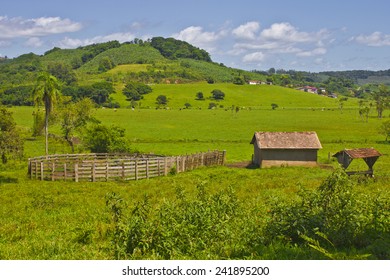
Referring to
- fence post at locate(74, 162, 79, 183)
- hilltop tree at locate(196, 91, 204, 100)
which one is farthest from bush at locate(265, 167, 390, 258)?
hilltop tree at locate(196, 91, 204, 100)

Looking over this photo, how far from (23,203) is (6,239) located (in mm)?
7623

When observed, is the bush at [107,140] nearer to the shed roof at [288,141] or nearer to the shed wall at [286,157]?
the shed roof at [288,141]

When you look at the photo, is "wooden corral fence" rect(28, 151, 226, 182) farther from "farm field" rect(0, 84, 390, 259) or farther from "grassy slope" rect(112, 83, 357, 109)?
"grassy slope" rect(112, 83, 357, 109)

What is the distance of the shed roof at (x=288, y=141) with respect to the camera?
128 ft

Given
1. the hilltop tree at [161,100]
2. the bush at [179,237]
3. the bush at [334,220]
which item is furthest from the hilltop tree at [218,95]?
the bush at [179,237]

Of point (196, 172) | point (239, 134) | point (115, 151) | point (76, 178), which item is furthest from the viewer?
point (239, 134)

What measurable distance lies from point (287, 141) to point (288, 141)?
9 centimetres

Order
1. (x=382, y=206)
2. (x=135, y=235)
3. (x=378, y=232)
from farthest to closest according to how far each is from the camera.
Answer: (x=382, y=206), (x=378, y=232), (x=135, y=235)

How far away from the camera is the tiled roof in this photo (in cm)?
3900

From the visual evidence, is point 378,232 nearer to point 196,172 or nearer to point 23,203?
point 23,203

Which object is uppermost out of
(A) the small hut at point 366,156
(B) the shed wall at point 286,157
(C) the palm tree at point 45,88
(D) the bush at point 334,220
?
(C) the palm tree at point 45,88

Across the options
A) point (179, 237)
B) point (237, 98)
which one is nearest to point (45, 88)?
point (179, 237)

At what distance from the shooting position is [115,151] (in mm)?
41062
